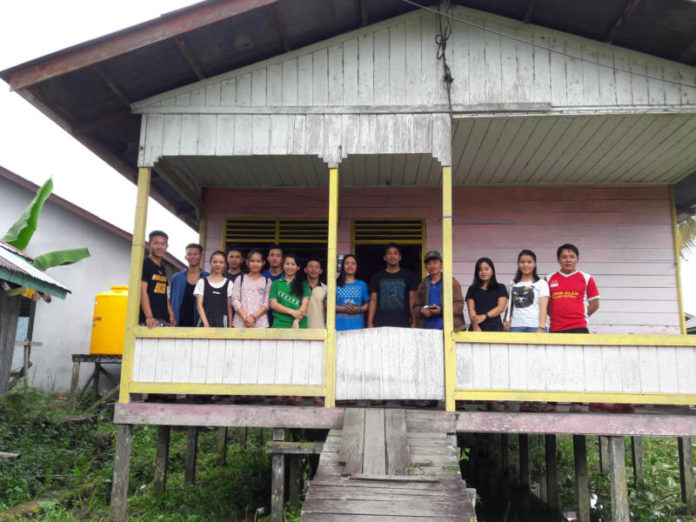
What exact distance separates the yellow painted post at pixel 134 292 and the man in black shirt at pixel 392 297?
7.82 feet

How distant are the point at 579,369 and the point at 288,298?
2914mm

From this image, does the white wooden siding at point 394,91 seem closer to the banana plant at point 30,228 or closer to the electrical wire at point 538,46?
the electrical wire at point 538,46

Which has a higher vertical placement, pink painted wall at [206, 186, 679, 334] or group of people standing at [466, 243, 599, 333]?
pink painted wall at [206, 186, 679, 334]

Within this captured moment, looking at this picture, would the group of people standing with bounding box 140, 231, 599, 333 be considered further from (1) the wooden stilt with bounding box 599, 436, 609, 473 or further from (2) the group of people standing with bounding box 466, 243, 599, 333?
(1) the wooden stilt with bounding box 599, 436, 609, 473

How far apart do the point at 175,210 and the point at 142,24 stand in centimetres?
496

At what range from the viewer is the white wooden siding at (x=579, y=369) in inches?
222

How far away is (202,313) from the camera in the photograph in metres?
5.95

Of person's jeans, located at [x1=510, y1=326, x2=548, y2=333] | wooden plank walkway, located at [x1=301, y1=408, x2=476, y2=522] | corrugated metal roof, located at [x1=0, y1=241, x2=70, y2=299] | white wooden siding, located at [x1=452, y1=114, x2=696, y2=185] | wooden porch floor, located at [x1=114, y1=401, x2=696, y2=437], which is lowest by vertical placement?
wooden plank walkway, located at [x1=301, y1=408, x2=476, y2=522]

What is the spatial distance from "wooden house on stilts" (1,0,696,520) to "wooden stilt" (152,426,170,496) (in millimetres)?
905

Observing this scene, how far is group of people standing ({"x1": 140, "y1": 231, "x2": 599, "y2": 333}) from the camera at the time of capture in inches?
231

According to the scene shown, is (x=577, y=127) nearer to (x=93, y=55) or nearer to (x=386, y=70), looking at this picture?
(x=386, y=70)

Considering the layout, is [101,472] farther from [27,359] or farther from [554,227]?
[554,227]

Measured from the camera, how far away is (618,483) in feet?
18.6

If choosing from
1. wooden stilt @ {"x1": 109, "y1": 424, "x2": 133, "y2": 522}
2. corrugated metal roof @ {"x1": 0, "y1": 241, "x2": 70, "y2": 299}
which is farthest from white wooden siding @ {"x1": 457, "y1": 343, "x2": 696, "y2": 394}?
corrugated metal roof @ {"x1": 0, "y1": 241, "x2": 70, "y2": 299}
